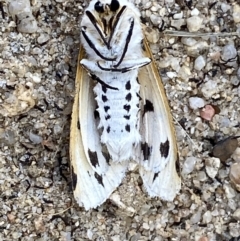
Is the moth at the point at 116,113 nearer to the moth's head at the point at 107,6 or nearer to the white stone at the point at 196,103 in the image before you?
the moth's head at the point at 107,6

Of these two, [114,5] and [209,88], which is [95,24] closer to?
[114,5]

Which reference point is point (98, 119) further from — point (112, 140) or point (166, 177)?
point (166, 177)

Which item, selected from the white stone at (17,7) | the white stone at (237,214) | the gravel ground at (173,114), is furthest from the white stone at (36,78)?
the white stone at (237,214)

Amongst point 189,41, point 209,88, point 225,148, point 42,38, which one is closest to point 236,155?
point 225,148

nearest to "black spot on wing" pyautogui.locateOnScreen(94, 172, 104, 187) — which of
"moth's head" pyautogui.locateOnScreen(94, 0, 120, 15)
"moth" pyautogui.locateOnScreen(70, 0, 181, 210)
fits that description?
"moth" pyautogui.locateOnScreen(70, 0, 181, 210)

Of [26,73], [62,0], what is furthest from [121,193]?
[62,0]

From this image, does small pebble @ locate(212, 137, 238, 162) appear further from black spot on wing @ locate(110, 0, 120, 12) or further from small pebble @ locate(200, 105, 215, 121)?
black spot on wing @ locate(110, 0, 120, 12)

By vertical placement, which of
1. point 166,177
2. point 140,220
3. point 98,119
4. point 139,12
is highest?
point 139,12
